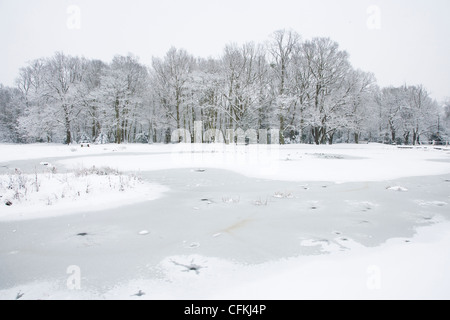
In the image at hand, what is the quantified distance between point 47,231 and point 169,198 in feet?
10.7

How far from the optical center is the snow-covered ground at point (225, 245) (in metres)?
3.25

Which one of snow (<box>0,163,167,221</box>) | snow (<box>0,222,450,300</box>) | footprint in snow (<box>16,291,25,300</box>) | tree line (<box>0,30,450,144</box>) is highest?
tree line (<box>0,30,450,144</box>)

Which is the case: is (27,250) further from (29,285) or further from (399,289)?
(399,289)

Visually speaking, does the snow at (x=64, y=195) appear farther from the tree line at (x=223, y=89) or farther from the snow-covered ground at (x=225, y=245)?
the tree line at (x=223, y=89)

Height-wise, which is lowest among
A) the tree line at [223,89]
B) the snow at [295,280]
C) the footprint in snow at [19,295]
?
the snow at [295,280]

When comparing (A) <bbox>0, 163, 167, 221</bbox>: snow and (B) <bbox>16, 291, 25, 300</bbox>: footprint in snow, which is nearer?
(B) <bbox>16, 291, 25, 300</bbox>: footprint in snow

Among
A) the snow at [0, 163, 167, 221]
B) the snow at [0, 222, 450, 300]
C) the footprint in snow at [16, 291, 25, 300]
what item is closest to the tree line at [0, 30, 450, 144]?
the snow at [0, 163, 167, 221]

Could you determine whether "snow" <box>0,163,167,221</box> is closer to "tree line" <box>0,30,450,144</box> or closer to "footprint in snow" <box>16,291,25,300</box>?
"footprint in snow" <box>16,291,25,300</box>

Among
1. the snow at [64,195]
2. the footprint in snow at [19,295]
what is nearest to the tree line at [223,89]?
the snow at [64,195]

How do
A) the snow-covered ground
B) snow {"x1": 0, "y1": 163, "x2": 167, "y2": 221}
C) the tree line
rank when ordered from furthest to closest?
the tree line, snow {"x1": 0, "y1": 163, "x2": 167, "y2": 221}, the snow-covered ground

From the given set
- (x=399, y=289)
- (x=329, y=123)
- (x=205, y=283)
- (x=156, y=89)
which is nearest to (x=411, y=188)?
(x=399, y=289)

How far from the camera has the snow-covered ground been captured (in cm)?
325

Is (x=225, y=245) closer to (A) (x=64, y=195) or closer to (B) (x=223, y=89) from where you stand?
(A) (x=64, y=195)

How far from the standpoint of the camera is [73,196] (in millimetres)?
7805
